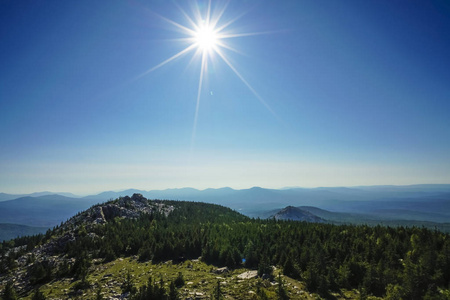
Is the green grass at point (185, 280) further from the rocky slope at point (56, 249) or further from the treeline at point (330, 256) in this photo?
the rocky slope at point (56, 249)

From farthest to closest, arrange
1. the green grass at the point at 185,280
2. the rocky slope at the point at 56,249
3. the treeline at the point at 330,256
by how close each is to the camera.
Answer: the rocky slope at the point at 56,249, the green grass at the point at 185,280, the treeline at the point at 330,256

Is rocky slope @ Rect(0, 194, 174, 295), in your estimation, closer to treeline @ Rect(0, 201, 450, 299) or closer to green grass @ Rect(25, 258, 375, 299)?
treeline @ Rect(0, 201, 450, 299)

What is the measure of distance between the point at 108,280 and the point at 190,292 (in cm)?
2031

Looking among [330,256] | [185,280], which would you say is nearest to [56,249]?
[185,280]

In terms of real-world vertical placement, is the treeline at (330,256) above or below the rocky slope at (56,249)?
above

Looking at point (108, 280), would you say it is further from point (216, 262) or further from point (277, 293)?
point (277, 293)

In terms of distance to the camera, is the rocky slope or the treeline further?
the rocky slope

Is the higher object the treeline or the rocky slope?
the treeline

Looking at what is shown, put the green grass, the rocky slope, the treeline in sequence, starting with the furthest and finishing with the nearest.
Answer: the rocky slope, the green grass, the treeline

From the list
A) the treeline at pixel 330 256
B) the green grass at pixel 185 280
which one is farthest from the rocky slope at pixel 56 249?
the green grass at pixel 185 280

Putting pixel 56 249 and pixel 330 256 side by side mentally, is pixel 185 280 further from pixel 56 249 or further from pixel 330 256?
pixel 56 249

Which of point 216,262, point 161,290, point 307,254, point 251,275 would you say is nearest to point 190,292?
point 161,290

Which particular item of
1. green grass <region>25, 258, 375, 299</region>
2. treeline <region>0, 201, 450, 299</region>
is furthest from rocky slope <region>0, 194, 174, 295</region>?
green grass <region>25, 258, 375, 299</region>

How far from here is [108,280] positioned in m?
38.0
